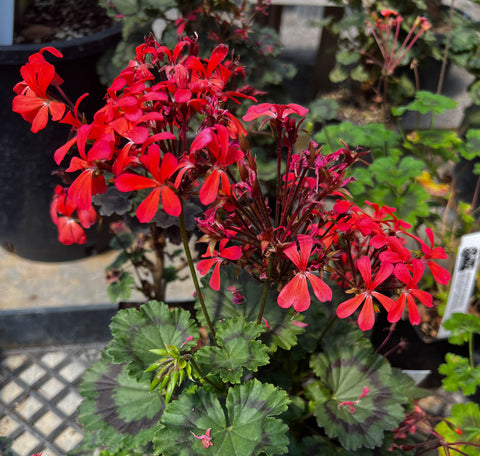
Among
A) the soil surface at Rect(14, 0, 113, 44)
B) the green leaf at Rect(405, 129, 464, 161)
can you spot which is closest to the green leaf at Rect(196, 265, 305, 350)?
the green leaf at Rect(405, 129, 464, 161)

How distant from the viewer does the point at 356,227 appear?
3.02 feet

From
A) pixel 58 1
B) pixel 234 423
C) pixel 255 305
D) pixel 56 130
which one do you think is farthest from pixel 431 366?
pixel 58 1

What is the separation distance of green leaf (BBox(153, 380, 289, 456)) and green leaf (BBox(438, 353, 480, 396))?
63 centimetres

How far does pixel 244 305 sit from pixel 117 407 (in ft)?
1.10

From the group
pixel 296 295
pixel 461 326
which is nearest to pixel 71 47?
pixel 296 295

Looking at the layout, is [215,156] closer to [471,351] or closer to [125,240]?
[125,240]

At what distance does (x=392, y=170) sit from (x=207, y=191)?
0.91 metres

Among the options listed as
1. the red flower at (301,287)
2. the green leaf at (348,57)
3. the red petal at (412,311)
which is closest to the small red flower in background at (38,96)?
the red flower at (301,287)

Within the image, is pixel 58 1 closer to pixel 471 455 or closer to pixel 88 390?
pixel 88 390

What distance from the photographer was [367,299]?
0.92 metres

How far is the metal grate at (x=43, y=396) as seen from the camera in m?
1.51

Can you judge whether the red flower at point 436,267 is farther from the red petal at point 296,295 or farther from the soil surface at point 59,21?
the soil surface at point 59,21

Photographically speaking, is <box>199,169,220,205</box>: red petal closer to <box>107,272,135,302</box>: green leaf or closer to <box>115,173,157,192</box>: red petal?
<box>115,173,157,192</box>: red petal

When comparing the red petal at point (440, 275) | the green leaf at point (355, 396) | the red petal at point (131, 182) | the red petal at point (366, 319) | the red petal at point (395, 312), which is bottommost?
the green leaf at point (355, 396)
